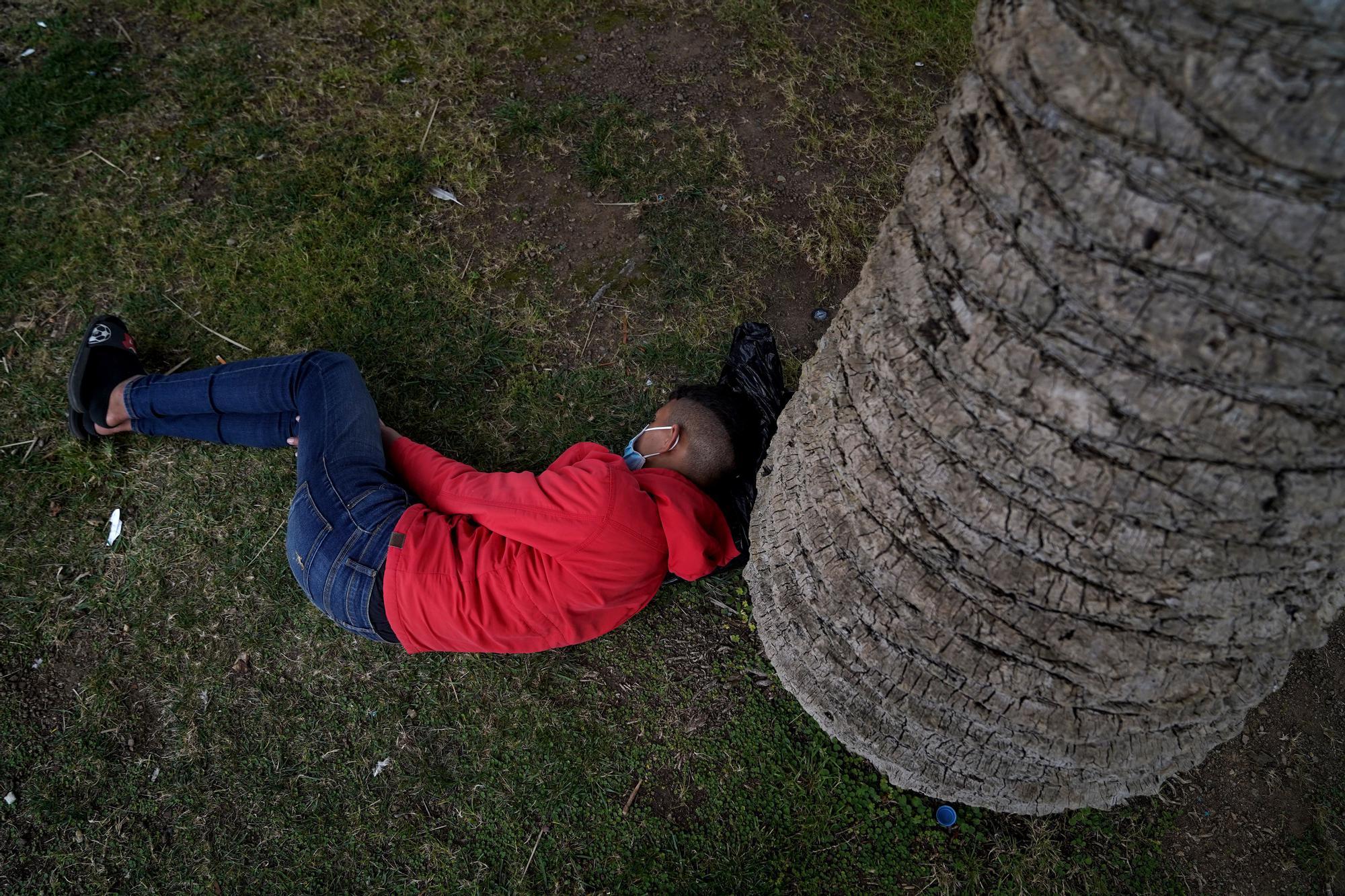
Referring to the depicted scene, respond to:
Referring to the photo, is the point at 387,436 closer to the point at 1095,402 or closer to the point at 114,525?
the point at 114,525

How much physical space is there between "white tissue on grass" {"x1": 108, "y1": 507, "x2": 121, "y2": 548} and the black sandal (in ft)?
1.32

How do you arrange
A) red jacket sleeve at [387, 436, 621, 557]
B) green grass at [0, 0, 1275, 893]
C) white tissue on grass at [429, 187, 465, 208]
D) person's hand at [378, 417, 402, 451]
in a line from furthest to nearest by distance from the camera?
1. white tissue on grass at [429, 187, 465, 208]
2. person's hand at [378, 417, 402, 451]
3. green grass at [0, 0, 1275, 893]
4. red jacket sleeve at [387, 436, 621, 557]

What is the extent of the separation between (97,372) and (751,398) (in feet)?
10.2

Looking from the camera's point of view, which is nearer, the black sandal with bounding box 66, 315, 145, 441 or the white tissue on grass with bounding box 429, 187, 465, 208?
the black sandal with bounding box 66, 315, 145, 441

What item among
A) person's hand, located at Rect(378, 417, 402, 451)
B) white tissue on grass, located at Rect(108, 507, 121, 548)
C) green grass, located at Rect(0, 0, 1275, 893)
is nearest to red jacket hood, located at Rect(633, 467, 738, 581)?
green grass, located at Rect(0, 0, 1275, 893)

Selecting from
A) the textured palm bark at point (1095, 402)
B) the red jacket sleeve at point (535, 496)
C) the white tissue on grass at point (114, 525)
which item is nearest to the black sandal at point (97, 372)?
the white tissue on grass at point (114, 525)

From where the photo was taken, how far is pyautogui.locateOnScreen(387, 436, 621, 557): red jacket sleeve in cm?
284

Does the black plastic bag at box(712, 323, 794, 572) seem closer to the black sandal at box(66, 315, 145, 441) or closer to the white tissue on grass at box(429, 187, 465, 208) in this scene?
the white tissue on grass at box(429, 187, 465, 208)

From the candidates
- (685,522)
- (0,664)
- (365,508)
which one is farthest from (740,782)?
(0,664)

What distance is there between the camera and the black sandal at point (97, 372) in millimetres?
3592

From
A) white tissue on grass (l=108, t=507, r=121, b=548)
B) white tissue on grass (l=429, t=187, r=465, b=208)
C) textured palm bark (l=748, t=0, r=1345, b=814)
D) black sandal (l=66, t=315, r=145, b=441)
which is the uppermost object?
textured palm bark (l=748, t=0, r=1345, b=814)

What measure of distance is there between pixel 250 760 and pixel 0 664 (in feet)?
4.06

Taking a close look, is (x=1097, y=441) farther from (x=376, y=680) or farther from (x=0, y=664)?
(x=0, y=664)

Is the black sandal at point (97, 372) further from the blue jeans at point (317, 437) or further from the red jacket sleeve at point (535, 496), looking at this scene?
the red jacket sleeve at point (535, 496)
